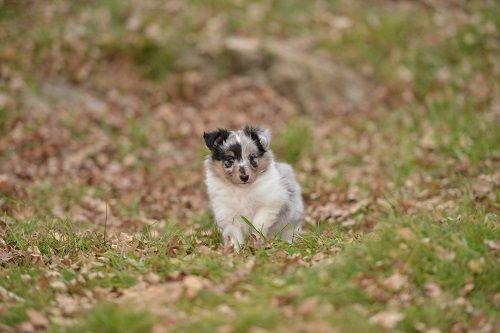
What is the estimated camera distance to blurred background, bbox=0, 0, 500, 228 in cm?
941

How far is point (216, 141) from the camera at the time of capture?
6.73 metres

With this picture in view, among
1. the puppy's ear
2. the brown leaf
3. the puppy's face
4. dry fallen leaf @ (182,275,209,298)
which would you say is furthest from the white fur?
the brown leaf

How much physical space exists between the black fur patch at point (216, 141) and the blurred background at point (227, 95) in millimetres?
1957

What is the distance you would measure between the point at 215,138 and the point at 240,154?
14.5 inches

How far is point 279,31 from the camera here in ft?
45.8

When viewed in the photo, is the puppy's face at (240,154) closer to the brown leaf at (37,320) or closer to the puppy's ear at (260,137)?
the puppy's ear at (260,137)

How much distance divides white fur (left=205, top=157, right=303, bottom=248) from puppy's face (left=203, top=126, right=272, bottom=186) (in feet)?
0.33

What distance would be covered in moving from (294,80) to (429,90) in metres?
2.77

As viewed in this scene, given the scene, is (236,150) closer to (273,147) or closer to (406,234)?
(406,234)

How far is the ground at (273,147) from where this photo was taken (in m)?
4.90

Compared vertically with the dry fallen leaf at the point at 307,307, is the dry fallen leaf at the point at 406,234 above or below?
above

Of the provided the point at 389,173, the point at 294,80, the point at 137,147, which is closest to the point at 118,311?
the point at 389,173

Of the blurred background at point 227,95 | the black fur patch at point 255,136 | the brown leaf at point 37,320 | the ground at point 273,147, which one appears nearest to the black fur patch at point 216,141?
the black fur patch at point 255,136

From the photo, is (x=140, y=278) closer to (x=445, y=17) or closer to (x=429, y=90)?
(x=429, y=90)
